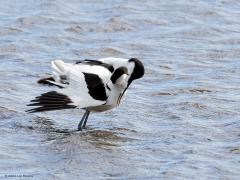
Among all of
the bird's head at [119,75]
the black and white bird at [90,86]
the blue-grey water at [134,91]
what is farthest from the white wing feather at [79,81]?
the blue-grey water at [134,91]

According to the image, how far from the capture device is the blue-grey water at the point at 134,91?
870cm

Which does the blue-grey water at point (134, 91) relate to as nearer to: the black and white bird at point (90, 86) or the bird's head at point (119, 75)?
the black and white bird at point (90, 86)

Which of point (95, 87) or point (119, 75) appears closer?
point (119, 75)

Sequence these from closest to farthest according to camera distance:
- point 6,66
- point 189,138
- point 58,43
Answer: point 189,138 < point 6,66 < point 58,43

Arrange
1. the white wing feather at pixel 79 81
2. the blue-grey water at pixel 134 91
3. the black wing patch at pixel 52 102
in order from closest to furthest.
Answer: the blue-grey water at pixel 134 91
the black wing patch at pixel 52 102
the white wing feather at pixel 79 81

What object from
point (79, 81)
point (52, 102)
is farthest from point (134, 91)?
point (52, 102)

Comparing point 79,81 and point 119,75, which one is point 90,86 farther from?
point 119,75

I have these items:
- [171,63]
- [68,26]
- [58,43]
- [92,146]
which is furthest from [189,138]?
[68,26]

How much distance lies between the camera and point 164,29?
1530cm

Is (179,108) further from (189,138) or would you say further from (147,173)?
(147,173)

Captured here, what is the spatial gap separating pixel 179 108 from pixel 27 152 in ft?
8.42

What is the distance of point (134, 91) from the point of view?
466 inches

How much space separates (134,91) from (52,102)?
8.13 feet

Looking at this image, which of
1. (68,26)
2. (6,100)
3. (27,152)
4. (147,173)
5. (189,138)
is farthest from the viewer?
(68,26)
